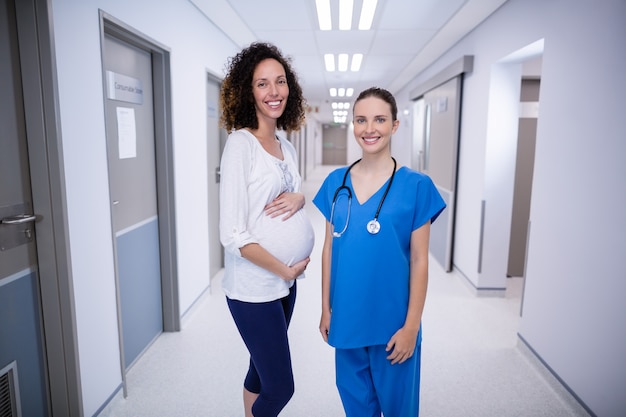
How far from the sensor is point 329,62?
5238 mm

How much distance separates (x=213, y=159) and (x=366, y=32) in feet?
6.00

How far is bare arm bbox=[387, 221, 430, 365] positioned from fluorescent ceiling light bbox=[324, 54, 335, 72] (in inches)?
157

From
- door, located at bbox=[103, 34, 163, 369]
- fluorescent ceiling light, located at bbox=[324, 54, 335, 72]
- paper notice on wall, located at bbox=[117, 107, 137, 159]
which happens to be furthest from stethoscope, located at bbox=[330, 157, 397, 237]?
fluorescent ceiling light, located at bbox=[324, 54, 335, 72]

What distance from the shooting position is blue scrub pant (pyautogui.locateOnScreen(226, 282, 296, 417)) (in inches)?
52.0

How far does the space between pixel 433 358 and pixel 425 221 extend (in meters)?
1.50

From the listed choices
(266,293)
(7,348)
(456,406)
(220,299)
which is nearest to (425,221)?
(266,293)

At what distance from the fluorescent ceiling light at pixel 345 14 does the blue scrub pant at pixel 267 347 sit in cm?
236

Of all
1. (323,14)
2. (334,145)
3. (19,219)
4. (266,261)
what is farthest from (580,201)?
(334,145)

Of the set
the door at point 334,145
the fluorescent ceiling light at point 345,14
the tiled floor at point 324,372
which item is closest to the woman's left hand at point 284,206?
the tiled floor at point 324,372

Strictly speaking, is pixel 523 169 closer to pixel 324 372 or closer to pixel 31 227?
pixel 324 372

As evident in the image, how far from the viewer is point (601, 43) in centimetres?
185

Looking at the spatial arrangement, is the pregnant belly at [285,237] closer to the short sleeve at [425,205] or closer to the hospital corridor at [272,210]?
the hospital corridor at [272,210]

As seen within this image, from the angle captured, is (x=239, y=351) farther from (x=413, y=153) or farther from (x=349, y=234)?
(x=413, y=153)

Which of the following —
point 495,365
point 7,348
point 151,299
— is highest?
point 7,348
